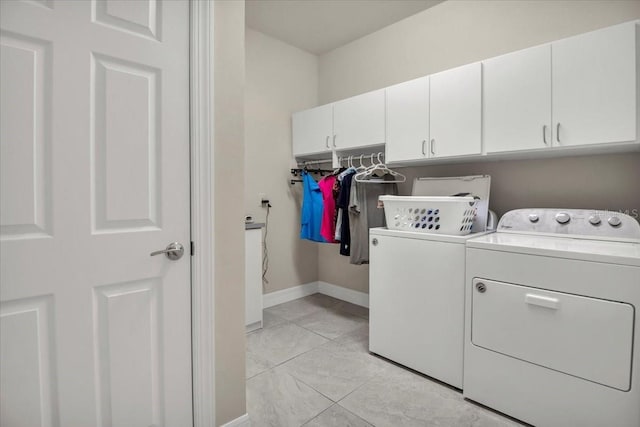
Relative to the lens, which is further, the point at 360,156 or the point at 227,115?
the point at 360,156

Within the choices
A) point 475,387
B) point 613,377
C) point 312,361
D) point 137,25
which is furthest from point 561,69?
point 312,361

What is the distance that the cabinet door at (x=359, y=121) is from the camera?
2760 mm

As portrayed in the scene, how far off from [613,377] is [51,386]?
87.7 inches

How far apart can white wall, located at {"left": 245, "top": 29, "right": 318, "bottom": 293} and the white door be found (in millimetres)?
1897

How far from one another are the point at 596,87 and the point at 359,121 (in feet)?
5.38

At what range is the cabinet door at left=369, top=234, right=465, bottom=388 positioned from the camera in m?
1.91

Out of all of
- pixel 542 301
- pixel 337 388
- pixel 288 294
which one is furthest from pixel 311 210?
pixel 542 301

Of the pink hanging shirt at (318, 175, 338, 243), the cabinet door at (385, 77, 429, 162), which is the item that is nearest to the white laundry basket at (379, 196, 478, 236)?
the cabinet door at (385, 77, 429, 162)

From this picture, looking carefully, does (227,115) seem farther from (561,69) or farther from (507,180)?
(507,180)

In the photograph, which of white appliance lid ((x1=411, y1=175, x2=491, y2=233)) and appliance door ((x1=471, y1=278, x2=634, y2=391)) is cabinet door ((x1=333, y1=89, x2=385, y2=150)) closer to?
white appliance lid ((x1=411, y1=175, x2=491, y2=233))

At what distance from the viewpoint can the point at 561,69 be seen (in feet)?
6.02

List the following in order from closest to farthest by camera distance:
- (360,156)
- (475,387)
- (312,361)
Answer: (475,387), (312,361), (360,156)

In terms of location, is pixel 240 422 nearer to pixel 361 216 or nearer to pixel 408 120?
pixel 361 216

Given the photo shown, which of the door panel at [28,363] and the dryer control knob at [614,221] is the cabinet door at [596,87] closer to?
the dryer control knob at [614,221]
